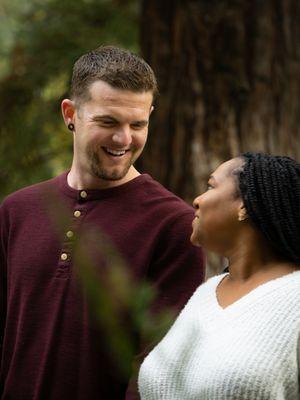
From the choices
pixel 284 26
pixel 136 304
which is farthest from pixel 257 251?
pixel 284 26

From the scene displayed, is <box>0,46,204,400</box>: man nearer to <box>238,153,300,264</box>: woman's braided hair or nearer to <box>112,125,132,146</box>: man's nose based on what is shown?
<box>112,125,132,146</box>: man's nose

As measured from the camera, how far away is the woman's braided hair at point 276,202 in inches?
84.3

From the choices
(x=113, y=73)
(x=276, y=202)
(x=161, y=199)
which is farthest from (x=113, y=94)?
(x=276, y=202)

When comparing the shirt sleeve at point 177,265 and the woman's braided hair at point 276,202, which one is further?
the shirt sleeve at point 177,265

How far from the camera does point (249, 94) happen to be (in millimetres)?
4242

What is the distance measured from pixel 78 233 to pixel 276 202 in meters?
0.68

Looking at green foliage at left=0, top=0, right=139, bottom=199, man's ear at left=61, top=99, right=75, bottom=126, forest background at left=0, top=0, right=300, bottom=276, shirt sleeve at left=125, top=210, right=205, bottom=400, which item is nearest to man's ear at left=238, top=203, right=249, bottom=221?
shirt sleeve at left=125, top=210, right=205, bottom=400

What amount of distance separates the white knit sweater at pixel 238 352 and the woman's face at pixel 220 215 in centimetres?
14

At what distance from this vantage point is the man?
8.43 feet

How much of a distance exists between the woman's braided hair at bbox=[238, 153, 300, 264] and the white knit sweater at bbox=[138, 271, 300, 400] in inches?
3.1

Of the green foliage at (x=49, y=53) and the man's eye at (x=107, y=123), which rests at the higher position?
the green foliage at (x=49, y=53)

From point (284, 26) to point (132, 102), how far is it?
1908 mm

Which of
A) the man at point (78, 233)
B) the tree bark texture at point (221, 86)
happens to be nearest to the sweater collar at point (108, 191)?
the man at point (78, 233)

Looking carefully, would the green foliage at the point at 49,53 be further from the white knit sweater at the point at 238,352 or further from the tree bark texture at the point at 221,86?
the white knit sweater at the point at 238,352
